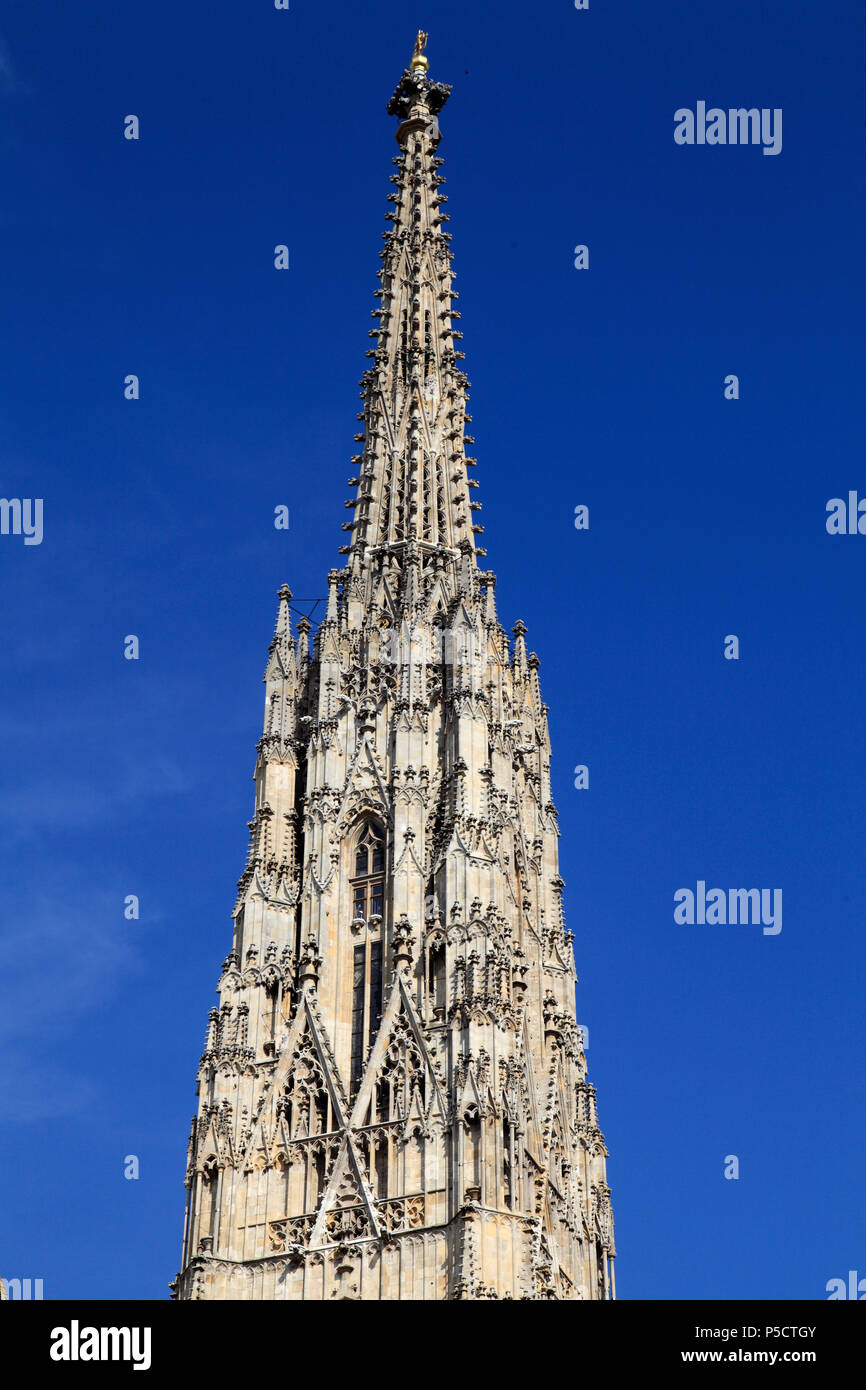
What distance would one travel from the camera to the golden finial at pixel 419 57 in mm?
89875

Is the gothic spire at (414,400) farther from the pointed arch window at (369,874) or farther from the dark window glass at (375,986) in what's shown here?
the dark window glass at (375,986)

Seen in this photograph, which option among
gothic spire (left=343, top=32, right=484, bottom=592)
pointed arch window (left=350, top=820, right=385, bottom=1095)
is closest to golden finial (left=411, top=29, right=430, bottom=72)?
gothic spire (left=343, top=32, right=484, bottom=592)

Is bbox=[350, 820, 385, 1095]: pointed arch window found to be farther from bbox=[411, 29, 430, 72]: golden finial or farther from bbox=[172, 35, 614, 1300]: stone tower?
bbox=[411, 29, 430, 72]: golden finial

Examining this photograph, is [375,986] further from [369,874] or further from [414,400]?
[414,400]

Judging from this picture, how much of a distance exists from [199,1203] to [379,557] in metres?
23.3

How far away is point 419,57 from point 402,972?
46050 mm

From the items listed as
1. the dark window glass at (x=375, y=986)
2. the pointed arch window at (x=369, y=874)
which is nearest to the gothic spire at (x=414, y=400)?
the pointed arch window at (x=369, y=874)

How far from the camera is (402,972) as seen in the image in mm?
58719

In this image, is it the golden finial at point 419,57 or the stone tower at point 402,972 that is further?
the golden finial at point 419,57

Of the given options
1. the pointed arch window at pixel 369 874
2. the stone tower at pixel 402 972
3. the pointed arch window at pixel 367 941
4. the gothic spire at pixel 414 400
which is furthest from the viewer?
the gothic spire at pixel 414 400

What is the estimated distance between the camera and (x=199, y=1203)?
56.4 meters

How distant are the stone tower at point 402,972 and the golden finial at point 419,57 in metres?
20.7

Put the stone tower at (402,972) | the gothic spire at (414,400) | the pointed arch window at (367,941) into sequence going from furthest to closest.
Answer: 1. the gothic spire at (414,400)
2. the pointed arch window at (367,941)
3. the stone tower at (402,972)
